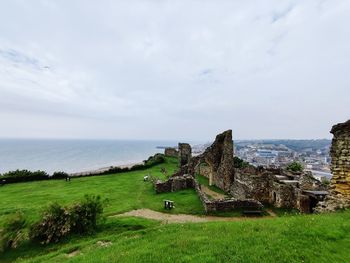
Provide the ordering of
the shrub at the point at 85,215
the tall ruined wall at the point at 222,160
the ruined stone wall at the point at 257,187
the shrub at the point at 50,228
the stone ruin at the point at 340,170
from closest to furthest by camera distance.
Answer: the stone ruin at the point at 340,170
the shrub at the point at 50,228
the shrub at the point at 85,215
the ruined stone wall at the point at 257,187
the tall ruined wall at the point at 222,160

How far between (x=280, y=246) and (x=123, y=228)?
1010cm

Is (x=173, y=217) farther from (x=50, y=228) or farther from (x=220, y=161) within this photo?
(x=220, y=161)

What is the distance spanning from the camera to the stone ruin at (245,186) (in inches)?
735

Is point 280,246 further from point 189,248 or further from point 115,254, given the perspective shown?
point 115,254

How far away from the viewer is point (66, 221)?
1514 cm

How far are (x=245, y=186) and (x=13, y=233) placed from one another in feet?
56.8

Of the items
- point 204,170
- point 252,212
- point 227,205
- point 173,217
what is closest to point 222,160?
point 204,170

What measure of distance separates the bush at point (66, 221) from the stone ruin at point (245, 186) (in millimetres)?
8001

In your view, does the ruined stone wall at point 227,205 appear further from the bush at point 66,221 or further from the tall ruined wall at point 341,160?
the bush at point 66,221

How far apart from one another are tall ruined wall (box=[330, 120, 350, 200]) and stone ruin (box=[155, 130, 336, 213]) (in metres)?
0.08

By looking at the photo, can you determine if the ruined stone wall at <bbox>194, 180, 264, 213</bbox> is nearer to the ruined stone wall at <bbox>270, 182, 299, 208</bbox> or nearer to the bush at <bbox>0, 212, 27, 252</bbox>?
the ruined stone wall at <bbox>270, 182, 299, 208</bbox>

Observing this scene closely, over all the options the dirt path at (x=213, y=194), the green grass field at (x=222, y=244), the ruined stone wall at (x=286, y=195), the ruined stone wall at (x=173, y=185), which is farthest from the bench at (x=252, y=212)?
the ruined stone wall at (x=173, y=185)

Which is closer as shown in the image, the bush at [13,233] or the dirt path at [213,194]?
the bush at [13,233]

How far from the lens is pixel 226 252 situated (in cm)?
834
